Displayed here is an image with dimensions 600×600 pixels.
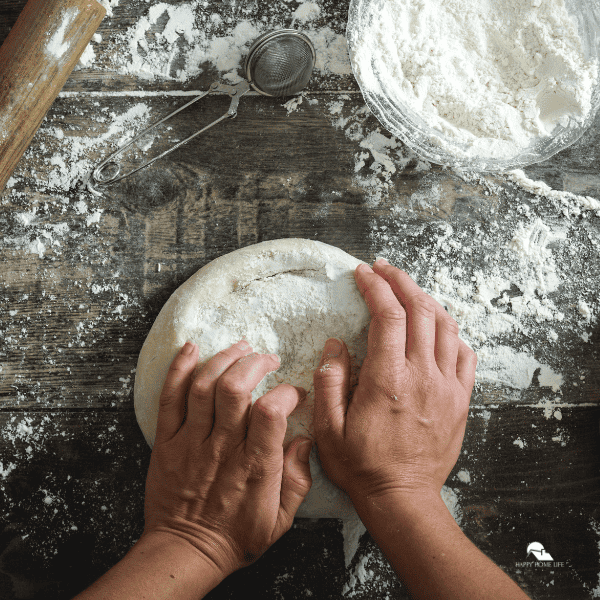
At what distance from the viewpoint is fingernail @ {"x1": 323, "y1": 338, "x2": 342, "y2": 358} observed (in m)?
0.89

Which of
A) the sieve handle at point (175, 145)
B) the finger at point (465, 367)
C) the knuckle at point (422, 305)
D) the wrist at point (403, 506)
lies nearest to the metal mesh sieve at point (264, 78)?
the sieve handle at point (175, 145)

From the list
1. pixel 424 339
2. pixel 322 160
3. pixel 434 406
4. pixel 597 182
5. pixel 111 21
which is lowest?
pixel 434 406

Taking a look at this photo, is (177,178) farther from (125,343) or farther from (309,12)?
(309,12)

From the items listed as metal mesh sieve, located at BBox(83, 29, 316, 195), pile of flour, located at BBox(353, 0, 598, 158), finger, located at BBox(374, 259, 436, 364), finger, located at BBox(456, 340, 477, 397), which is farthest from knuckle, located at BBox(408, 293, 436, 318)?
metal mesh sieve, located at BBox(83, 29, 316, 195)

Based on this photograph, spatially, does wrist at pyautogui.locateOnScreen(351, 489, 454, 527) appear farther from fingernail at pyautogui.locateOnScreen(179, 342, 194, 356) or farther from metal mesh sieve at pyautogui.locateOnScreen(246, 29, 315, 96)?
metal mesh sieve at pyautogui.locateOnScreen(246, 29, 315, 96)

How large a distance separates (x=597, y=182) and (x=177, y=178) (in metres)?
1.06

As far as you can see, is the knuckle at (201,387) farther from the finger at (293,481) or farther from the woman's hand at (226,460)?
the finger at (293,481)

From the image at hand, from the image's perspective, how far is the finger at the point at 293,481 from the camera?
2.91 feet

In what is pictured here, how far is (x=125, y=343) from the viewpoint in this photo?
1073mm

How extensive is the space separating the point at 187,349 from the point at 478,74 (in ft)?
2.98

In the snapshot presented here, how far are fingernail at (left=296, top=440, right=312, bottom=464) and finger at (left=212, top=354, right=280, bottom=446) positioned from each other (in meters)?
0.12

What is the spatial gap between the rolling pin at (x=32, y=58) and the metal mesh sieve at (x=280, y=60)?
357 mm

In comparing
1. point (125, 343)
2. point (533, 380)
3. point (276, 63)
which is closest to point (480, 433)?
point (533, 380)

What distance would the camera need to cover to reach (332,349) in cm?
90
